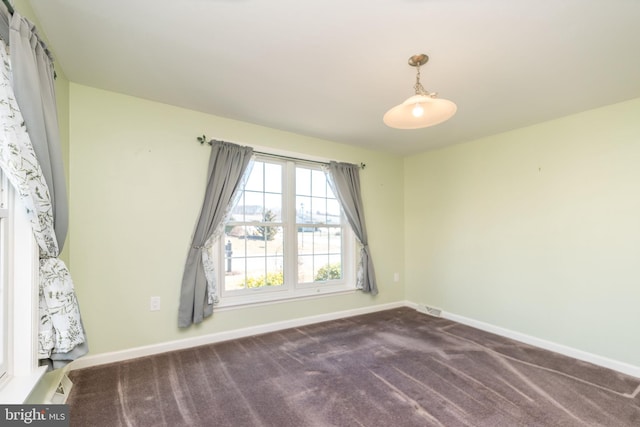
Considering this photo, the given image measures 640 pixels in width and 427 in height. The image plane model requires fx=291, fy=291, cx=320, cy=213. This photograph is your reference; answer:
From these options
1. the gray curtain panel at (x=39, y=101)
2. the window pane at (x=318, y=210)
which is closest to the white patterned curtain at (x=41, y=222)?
the gray curtain panel at (x=39, y=101)

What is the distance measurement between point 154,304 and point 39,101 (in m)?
1.83

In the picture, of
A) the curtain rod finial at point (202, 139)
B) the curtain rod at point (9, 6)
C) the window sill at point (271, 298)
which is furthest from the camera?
the window sill at point (271, 298)

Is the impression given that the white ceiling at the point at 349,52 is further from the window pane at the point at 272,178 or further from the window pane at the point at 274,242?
the window pane at the point at 274,242

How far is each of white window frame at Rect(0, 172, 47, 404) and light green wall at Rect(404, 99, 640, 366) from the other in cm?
393

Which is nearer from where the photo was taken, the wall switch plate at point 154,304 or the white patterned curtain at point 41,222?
the white patterned curtain at point 41,222

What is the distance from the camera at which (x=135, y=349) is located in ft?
8.36

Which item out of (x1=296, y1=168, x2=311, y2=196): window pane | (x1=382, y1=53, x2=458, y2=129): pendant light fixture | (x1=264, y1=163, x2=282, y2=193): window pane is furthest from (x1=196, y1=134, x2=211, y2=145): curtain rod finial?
(x1=382, y1=53, x2=458, y2=129): pendant light fixture

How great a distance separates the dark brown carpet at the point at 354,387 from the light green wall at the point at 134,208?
0.30 m

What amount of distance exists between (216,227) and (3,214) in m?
1.57

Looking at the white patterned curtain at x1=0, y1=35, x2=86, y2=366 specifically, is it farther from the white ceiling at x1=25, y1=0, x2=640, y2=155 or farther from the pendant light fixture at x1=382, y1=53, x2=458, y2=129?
the pendant light fixture at x1=382, y1=53, x2=458, y2=129

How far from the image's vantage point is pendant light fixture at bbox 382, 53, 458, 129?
5.38ft

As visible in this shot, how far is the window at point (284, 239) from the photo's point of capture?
125 inches

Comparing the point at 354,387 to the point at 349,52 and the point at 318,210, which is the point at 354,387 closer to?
the point at 318,210

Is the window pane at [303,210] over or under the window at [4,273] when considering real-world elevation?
over
